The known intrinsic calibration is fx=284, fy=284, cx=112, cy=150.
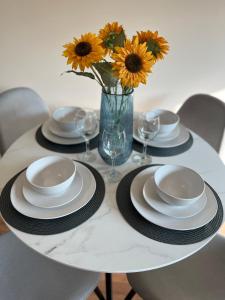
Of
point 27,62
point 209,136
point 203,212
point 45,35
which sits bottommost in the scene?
point 209,136

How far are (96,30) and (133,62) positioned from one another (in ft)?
3.31

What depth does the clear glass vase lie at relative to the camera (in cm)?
100

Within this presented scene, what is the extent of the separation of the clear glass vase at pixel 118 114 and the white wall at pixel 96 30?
0.88 metres

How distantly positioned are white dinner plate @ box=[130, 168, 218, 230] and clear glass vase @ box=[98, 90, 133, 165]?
20 cm

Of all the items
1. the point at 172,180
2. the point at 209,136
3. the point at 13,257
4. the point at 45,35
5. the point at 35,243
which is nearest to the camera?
the point at 35,243

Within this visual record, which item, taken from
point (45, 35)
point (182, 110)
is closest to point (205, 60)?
point (182, 110)

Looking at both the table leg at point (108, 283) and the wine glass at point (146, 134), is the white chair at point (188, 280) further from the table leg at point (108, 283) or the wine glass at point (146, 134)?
the wine glass at point (146, 134)

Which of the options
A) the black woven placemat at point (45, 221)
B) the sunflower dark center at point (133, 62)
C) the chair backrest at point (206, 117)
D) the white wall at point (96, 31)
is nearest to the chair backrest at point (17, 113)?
the white wall at point (96, 31)

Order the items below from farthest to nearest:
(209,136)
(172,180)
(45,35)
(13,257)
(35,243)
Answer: (45,35) < (209,136) < (13,257) < (172,180) < (35,243)

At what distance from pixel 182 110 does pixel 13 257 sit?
117 cm

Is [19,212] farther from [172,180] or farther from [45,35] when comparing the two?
[45,35]

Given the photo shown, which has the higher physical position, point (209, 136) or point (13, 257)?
point (209, 136)

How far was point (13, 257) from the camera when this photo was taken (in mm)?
1085

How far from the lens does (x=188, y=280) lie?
1018 millimetres
